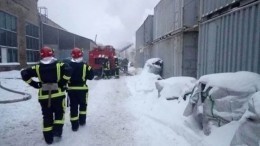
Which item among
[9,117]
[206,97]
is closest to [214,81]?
[206,97]

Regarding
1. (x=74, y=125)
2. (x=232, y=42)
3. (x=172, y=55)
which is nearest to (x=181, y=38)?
(x=172, y=55)

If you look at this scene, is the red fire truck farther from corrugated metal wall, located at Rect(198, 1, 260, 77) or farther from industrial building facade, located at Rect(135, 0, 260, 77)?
corrugated metal wall, located at Rect(198, 1, 260, 77)

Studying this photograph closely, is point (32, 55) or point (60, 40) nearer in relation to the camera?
point (32, 55)

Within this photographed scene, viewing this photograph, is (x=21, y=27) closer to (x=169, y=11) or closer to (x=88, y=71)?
(x=169, y=11)

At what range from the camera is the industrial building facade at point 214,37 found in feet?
18.5

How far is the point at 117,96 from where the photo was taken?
1108 centimetres

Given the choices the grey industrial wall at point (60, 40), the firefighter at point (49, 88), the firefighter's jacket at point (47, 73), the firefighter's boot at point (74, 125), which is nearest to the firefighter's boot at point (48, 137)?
the firefighter at point (49, 88)

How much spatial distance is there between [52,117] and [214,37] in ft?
15.6

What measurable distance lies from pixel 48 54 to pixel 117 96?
6054 millimetres

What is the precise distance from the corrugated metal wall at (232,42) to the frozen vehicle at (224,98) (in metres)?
0.82

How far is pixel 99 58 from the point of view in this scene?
754 inches

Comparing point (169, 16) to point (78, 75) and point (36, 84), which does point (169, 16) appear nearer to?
point (78, 75)

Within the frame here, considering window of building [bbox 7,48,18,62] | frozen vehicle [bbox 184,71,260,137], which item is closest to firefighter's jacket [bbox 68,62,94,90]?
frozen vehicle [bbox 184,71,260,137]

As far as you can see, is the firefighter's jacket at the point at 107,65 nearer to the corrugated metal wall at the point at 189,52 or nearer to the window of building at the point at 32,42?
the corrugated metal wall at the point at 189,52
